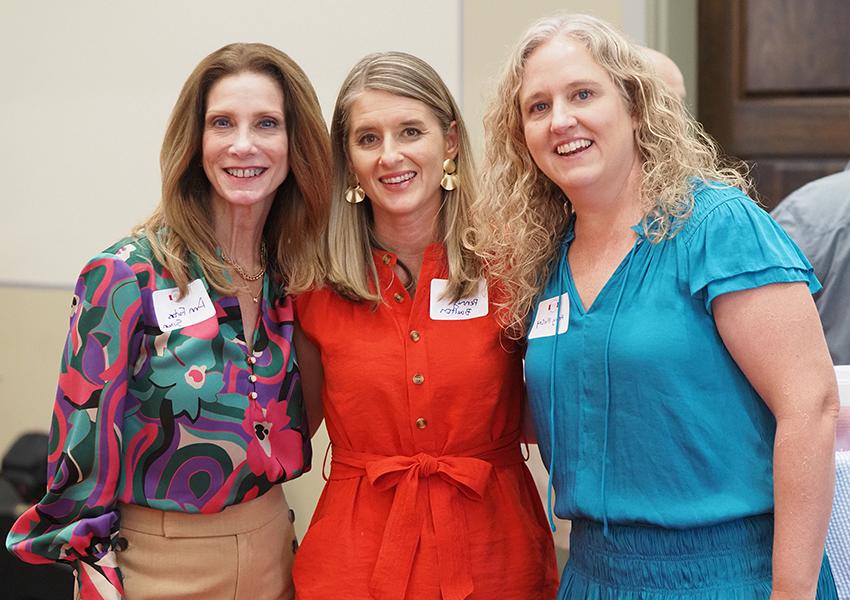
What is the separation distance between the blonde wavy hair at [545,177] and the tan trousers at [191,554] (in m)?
0.71

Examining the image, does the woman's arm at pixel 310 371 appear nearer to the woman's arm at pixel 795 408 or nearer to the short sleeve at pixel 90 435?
the short sleeve at pixel 90 435

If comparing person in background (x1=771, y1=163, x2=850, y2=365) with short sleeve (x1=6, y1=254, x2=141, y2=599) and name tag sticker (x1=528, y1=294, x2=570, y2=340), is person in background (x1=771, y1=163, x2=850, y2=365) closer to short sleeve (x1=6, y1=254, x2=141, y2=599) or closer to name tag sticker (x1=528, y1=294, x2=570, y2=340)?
name tag sticker (x1=528, y1=294, x2=570, y2=340)

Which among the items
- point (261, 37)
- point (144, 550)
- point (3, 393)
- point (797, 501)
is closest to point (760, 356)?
point (797, 501)

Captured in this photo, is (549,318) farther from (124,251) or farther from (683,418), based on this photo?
(124,251)

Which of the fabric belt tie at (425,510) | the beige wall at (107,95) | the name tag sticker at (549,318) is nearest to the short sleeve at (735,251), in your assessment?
the name tag sticker at (549,318)

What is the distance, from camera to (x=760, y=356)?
1.68 m

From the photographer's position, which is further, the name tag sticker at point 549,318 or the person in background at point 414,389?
the person in background at point 414,389

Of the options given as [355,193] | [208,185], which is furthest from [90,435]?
[355,193]

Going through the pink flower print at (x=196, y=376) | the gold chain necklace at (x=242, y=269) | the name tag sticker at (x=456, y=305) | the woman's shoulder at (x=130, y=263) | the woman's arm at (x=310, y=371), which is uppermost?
the woman's shoulder at (x=130, y=263)

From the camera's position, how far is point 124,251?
206 cm

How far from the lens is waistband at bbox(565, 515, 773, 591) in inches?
68.7

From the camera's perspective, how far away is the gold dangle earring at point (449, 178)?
7.32 ft

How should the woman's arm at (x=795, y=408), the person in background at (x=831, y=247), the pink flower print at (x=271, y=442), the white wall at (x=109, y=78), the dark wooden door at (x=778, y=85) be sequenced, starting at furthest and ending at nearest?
the white wall at (x=109, y=78) < the dark wooden door at (x=778, y=85) < the person in background at (x=831, y=247) < the pink flower print at (x=271, y=442) < the woman's arm at (x=795, y=408)

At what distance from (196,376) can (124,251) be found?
29 cm
